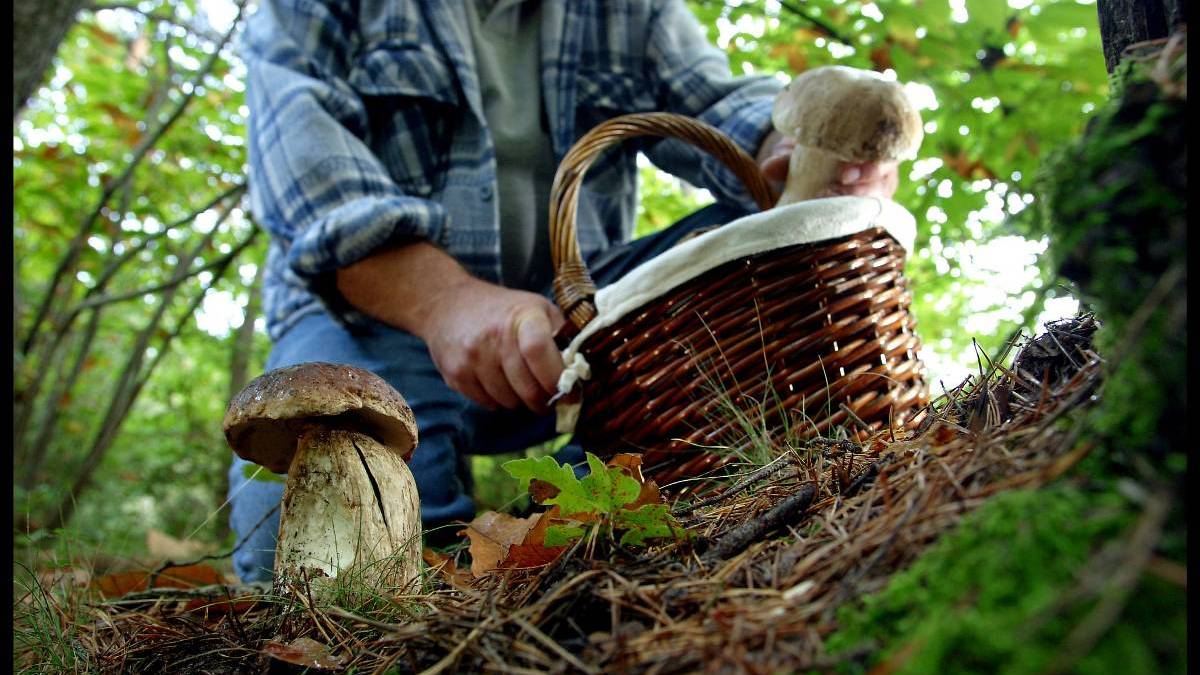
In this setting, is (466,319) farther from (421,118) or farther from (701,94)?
(701,94)

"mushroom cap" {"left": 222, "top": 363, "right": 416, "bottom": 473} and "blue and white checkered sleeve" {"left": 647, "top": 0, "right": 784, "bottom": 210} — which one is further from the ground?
"blue and white checkered sleeve" {"left": 647, "top": 0, "right": 784, "bottom": 210}

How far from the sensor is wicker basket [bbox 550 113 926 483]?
140cm

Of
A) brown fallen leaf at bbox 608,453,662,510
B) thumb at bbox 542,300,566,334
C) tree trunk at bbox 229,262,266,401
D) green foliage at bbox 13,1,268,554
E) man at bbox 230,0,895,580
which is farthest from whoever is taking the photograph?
tree trunk at bbox 229,262,266,401

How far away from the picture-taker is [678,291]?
1.45m

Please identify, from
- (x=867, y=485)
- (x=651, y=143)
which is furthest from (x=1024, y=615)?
(x=651, y=143)

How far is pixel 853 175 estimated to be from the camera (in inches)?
69.8

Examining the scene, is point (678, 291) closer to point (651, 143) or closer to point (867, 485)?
point (867, 485)

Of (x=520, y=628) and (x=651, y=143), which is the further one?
(x=651, y=143)

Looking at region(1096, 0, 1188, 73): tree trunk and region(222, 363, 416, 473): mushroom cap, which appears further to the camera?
region(222, 363, 416, 473): mushroom cap

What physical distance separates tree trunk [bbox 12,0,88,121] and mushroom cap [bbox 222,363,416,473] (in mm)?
1998

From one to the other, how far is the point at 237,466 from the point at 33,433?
5.57 m

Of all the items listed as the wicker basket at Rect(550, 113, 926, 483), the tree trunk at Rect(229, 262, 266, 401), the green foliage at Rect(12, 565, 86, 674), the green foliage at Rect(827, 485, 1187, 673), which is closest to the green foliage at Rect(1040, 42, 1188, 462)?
the green foliage at Rect(827, 485, 1187, 673)

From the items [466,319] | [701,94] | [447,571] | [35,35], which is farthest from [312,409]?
[35,35]

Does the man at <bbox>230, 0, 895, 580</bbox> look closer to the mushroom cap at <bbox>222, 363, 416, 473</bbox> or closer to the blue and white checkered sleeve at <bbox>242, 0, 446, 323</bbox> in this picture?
the blue and white checkered sleeve at <bbox>242, 0, 446, 323</bbox>
